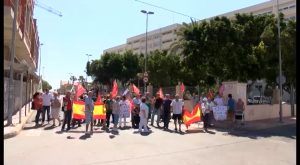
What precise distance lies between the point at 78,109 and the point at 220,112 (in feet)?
19.4

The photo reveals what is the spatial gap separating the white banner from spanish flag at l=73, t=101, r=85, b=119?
550 cm

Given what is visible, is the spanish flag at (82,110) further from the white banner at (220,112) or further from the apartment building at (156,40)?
the apartment building at (156,40)

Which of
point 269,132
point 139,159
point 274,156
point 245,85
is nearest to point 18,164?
point 139,159

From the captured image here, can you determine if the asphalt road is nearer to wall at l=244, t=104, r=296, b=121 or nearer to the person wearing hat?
the person wearing hat

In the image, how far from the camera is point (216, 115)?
16.3 m

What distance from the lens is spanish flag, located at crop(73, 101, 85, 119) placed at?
50.0ft

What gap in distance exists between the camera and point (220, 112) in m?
16.2

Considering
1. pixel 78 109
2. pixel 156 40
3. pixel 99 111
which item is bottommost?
pixel 99 111

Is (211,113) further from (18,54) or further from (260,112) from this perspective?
(18,54)

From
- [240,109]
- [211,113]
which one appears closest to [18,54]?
[211,113]

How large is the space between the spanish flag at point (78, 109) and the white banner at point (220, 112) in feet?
18.0

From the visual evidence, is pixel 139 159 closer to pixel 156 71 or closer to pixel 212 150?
pixel 212 150

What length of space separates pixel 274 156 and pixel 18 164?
538 centimetres

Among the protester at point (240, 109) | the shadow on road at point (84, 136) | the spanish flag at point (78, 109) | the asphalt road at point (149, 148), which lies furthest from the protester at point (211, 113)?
the shadow on road at point (84, 136)
